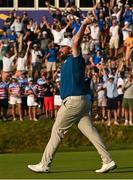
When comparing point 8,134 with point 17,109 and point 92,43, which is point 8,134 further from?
point 92,43

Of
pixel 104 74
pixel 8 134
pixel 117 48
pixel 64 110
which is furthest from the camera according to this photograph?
pixel 117 48

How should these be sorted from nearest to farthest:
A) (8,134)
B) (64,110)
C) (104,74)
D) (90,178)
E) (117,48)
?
(90,178) < (64,110) < (8,134) < (104,74) < (117,48)

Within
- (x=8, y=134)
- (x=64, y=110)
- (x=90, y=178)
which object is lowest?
(x=8, y=134)

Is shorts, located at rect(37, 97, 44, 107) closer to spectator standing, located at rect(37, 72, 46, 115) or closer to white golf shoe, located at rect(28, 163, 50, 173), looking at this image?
spectator standing, located at rect(37, 72, 46, 115)

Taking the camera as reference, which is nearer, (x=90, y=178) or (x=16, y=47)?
(x=90, y=178)

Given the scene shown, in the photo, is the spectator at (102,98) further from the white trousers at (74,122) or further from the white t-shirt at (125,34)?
the white trousers at (74,122)

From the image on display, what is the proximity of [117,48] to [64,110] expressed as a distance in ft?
60.6

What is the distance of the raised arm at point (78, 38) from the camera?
1096 cm

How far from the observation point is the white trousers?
11.3 meters

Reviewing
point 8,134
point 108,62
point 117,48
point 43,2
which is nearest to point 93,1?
point 43,2

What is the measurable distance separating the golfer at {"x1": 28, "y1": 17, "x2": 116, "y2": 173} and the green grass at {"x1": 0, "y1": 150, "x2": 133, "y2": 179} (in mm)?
209

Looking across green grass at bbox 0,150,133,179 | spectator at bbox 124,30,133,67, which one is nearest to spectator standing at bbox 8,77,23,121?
spectator at bbox 124,30,133,67

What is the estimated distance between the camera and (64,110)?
11.4 meters

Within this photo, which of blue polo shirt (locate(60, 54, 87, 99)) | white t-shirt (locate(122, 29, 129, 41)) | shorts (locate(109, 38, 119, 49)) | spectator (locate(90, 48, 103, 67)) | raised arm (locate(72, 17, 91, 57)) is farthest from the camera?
shorts (locate(109, 38, 119, 49))
